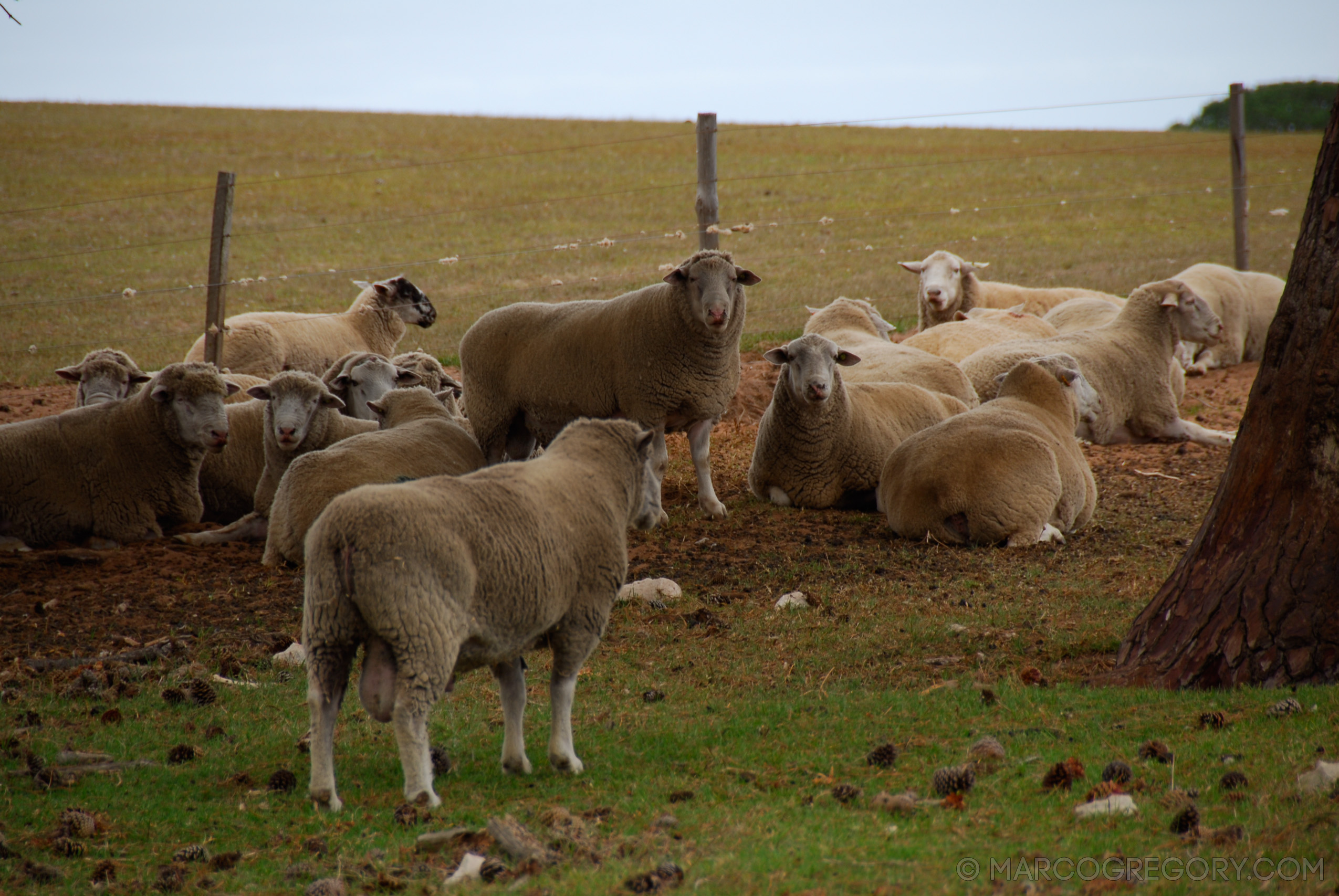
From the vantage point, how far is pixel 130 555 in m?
8.34

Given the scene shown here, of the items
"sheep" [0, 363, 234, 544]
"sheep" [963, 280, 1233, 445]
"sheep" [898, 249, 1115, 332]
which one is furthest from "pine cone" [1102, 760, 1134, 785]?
"sheep" [898, 249, 1115, 332]

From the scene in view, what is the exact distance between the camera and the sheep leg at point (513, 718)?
177 inches

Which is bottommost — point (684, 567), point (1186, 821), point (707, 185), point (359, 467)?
point (684, 567)

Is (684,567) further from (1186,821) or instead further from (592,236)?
(592,236)

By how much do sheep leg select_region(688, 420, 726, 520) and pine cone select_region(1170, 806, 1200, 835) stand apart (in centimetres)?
611

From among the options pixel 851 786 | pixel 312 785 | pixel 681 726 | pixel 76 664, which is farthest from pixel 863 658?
pixel 76 664

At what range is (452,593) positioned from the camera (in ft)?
13.2

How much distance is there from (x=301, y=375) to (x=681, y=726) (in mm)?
5014

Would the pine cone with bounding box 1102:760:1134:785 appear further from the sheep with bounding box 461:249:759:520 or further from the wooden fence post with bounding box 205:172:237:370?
the wooden fence post with bounding box 205:172:237:370

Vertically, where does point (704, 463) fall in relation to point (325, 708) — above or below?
below

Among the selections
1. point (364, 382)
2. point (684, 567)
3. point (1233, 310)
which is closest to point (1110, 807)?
point (684, 567)

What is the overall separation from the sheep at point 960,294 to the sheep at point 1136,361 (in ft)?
8.58

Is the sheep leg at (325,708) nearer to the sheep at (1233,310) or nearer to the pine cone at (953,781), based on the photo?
the pine cone at (953,781)

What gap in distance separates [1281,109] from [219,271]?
58.1 m
